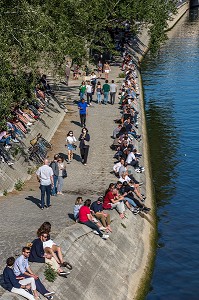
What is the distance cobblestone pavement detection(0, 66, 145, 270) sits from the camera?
70.0 ft

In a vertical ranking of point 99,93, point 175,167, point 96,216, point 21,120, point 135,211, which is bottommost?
point 175,167

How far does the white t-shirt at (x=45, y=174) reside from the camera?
77.0 ft

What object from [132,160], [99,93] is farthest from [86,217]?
[99,93]

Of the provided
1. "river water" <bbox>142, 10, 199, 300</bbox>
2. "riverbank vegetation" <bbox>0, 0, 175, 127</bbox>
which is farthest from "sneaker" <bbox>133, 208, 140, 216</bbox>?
"riverbank vegetation" <bbox>0, 0, 175, 127</bbox>

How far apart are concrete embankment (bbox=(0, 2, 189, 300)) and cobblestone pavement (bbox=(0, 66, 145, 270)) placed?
0.04m

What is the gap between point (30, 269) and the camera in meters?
17.5

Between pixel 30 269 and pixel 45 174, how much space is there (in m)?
6.40

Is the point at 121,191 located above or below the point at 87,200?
below

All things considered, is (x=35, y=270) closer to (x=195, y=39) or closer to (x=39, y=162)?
(x=39, y=162)

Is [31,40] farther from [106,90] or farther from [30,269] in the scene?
[106,90]

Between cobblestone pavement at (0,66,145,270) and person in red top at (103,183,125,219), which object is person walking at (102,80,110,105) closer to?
cobblestone pavement at (0,66,145,270)

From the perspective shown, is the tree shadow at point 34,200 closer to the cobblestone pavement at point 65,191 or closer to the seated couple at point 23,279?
the cobblestone pavement at point 65,191

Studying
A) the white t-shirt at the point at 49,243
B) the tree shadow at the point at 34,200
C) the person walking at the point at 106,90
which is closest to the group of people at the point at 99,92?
the person walking at the point at 106,90

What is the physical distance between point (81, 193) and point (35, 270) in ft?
31.8
